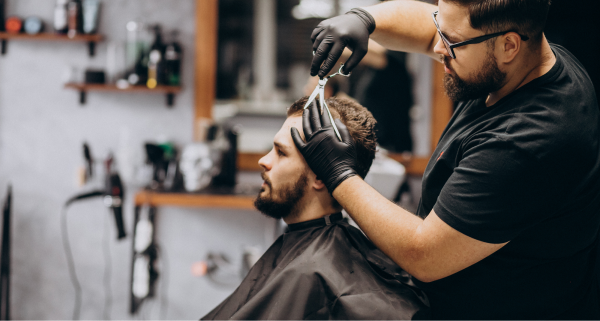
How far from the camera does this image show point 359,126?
1303mm

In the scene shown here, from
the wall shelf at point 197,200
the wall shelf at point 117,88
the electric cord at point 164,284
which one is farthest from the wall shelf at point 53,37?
the electric cord at point 164,284

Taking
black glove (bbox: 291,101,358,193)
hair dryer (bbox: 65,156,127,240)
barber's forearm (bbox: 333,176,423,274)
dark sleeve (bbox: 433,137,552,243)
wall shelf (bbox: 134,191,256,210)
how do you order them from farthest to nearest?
wall shelf (bbox: 134,191,256,210) → hair dryer (bbox: 65,156,127,240) → black glove (bbox: 291,101,358,193) → barber's forearm (bbox: 333,176,423,274) → dark sleeve (bbox: 433,137,552,243)

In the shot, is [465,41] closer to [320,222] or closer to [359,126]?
[359,126]

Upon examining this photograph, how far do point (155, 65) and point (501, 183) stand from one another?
2.46 metres

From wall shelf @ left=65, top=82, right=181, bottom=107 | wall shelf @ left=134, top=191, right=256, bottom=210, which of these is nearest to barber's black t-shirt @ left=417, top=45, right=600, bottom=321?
wall shelf @ left=134, top=191, right=256, bottom=210

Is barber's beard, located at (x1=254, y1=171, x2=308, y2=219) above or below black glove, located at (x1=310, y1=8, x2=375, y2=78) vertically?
below

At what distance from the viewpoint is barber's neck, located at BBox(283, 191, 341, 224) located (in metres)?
1.34

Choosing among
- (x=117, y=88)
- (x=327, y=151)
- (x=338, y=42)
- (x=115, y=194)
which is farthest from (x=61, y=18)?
(x=327, y=151)

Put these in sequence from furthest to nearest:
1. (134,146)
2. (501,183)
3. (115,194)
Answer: (134,146)
(115,194)
(501,183)

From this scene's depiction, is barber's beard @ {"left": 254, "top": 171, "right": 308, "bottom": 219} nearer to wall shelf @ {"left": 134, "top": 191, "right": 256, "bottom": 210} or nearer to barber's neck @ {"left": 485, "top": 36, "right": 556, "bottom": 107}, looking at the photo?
barber's neck @ {"left": 485, "top": 36, "right": 556, "bottom": 107}

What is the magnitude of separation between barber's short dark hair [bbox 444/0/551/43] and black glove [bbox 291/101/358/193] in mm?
425

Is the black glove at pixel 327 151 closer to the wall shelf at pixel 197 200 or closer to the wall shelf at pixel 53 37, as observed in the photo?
the wall shelf at pixel 197 200

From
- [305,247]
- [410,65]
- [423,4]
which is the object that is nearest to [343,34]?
[423,4]

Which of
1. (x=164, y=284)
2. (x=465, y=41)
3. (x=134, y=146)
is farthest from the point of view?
(x=164, y=284)
